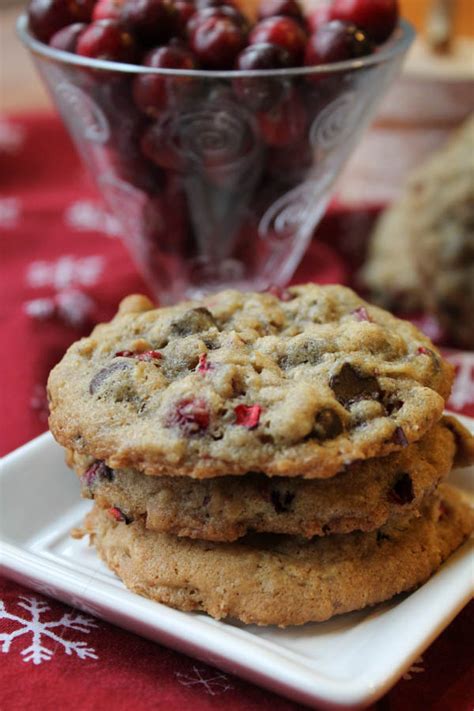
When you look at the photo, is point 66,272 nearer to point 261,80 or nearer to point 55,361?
point 55,361

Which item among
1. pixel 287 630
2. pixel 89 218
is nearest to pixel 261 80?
pixel 287 630

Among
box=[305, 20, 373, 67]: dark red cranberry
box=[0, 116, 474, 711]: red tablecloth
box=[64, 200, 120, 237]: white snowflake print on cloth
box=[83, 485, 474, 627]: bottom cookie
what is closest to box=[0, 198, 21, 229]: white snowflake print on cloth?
box=[0, 116, 474, 711]: red tablecloth

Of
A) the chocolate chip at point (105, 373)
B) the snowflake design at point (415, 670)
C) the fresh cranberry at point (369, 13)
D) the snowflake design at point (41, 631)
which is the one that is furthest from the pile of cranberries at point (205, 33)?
the snowflake design at point (415, 670)

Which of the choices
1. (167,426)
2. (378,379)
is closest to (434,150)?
(378,379)

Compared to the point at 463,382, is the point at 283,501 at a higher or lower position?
higher

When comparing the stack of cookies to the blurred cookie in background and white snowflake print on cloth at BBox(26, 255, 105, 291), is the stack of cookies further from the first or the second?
white snowflake print on cloth at BBox(26, 255, 105, 291)

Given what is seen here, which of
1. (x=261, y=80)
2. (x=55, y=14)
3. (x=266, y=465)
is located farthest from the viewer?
(x=55, y=14)

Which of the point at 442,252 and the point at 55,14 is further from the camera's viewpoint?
the point at 442,252
